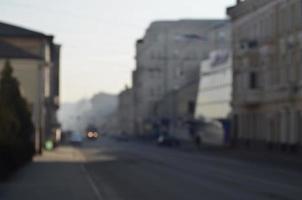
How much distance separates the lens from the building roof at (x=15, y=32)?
7844cm

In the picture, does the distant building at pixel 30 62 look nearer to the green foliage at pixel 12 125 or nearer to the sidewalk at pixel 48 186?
the green foliage at pixel 12 125

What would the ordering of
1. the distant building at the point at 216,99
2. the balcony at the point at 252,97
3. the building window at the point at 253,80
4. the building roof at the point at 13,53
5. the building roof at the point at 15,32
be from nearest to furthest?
1. the building roof at the point at 13,53
2. the balcony at the point at 252,97
3. the building window at the point at 253,80
4. the building roof at the point at 15,32
5. the distant building at the point at 216,99

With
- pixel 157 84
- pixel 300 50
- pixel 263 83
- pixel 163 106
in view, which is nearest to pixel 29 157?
pixel 300 50

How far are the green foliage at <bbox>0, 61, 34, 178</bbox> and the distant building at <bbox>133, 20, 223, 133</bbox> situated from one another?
96969 millimetres

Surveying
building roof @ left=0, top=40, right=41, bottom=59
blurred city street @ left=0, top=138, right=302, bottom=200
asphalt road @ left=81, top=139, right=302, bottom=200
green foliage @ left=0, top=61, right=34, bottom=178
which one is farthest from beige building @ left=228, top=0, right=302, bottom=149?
blurred city street @ left=0, top=138, right=302, bottom=200

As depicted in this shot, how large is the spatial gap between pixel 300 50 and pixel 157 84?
10185cm

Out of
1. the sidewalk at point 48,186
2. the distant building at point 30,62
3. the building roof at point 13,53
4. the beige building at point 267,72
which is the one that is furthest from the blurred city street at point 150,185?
the building roof at point 13,53

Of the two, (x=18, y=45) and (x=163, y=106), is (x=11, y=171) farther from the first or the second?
(x=163, y=106)

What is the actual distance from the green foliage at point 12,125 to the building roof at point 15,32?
81.4ft

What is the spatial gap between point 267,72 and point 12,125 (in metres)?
35.8

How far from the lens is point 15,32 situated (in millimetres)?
79938

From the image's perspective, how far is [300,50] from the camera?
215 feet

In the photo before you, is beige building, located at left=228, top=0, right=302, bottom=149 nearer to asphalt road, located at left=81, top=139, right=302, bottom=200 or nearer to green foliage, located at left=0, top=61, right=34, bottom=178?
green foliage, located at left=0, top=61, right=34, bottom=178

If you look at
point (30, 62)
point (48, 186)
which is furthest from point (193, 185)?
point (30, 62)
